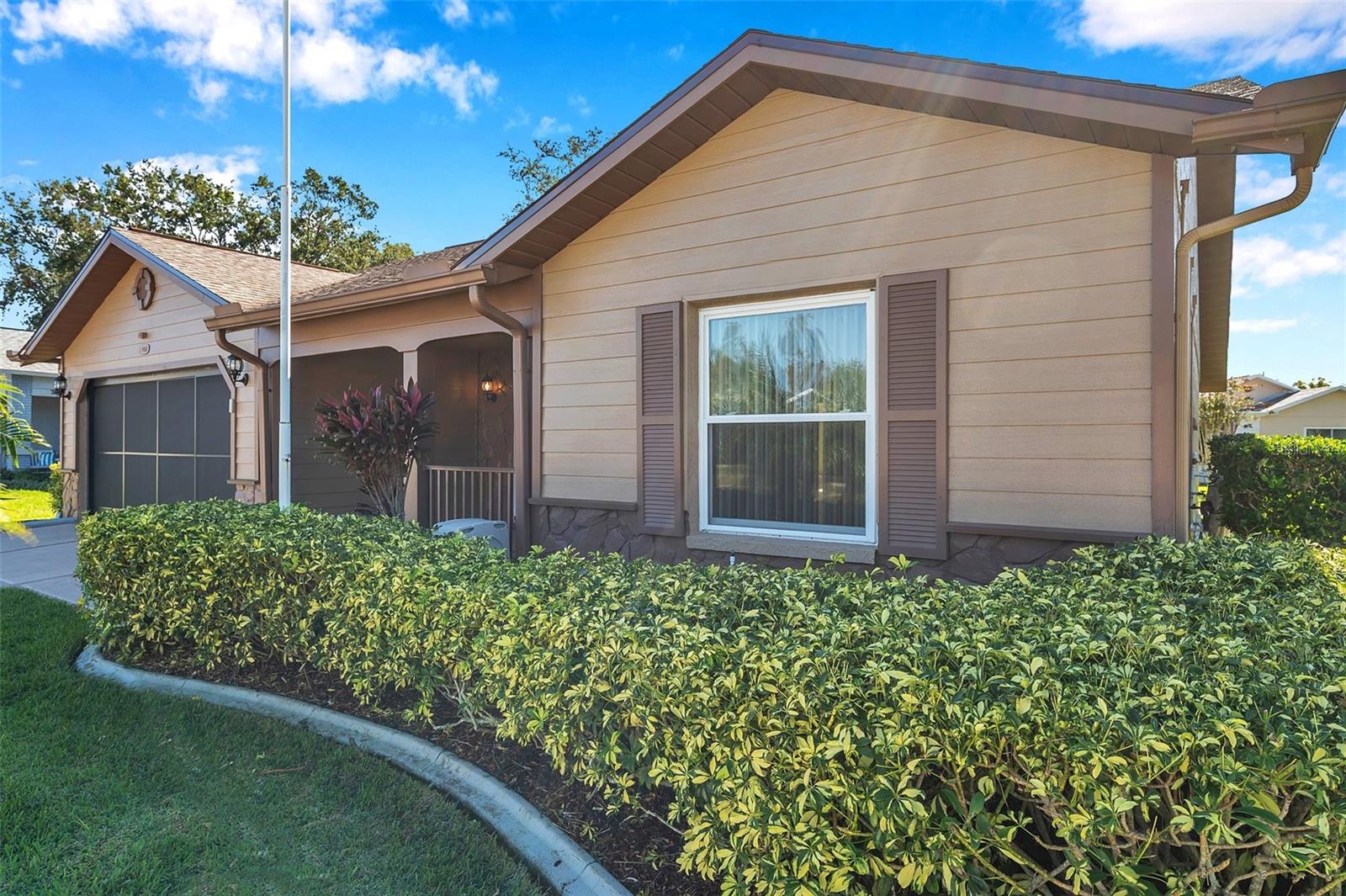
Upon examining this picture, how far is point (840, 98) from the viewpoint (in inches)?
187

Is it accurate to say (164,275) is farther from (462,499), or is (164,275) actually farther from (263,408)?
(462,499)

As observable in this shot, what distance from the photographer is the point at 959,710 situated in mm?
1784

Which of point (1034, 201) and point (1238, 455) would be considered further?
point (1238, 455)

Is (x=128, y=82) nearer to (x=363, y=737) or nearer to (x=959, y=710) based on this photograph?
(x=363, y=737)

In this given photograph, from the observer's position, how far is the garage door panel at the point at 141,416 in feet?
36.2

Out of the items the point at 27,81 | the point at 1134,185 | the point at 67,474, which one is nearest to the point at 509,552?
the point at 1134,185

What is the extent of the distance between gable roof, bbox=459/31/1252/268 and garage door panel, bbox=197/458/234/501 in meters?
6.03

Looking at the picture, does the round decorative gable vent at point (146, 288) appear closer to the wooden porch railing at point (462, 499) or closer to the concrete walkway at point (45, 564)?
the concrete walkway at point (45, 564)

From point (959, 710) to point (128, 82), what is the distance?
15.8m

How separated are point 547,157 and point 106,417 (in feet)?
44.3

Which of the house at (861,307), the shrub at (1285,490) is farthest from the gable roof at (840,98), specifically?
the shrub at (1285,490)

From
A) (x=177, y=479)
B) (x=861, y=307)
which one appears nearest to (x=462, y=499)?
(x=861, y=307)

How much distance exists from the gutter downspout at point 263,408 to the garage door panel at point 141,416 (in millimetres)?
3136

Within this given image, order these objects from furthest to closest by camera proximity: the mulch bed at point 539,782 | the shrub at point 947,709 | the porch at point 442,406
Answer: the porch at point 442,406
the mulch bed at point 539,782
the shrub at point 947,709
